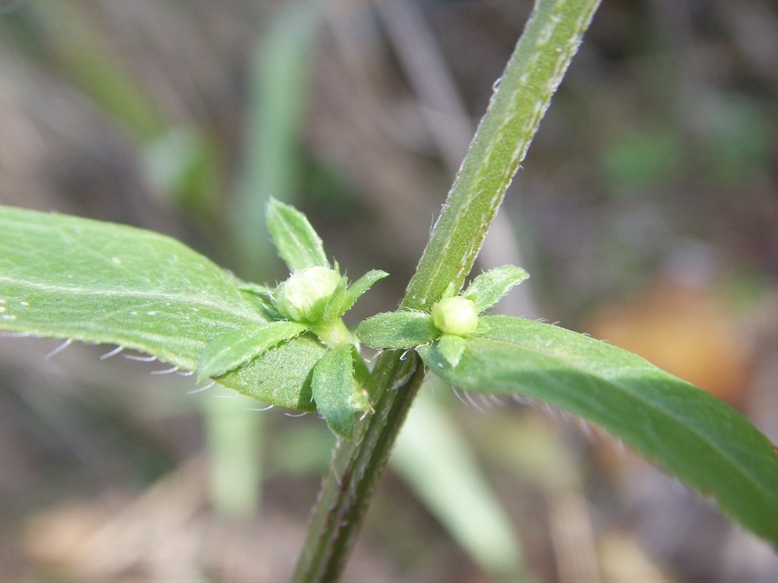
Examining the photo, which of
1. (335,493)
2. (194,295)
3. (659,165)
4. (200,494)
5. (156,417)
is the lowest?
(200,494)

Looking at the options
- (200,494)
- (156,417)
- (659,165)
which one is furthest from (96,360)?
(659,165)

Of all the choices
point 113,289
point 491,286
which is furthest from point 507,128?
point 113,289

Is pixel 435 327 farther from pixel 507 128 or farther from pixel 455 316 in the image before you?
pixel 507 128

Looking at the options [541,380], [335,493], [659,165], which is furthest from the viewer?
[659,165]

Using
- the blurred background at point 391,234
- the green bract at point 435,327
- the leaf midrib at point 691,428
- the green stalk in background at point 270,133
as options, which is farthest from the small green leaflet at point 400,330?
the green stalk in background at point 270,133

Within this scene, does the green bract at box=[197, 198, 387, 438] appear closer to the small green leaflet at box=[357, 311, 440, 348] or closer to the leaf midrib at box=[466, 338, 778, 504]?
the small green leaflet at box=[357, 311, 440, 348]

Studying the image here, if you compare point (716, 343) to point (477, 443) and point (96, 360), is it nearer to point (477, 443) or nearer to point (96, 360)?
point (477, 443)
